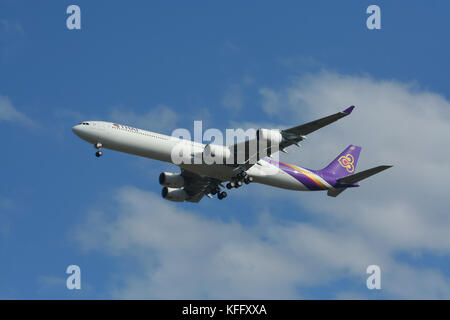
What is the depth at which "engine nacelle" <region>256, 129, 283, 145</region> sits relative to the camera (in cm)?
6119

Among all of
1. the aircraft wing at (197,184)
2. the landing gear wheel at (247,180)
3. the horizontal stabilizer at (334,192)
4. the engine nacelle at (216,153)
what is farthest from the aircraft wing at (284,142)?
the horizontal stabilizer at (334,192)

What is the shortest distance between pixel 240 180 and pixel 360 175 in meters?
11.5

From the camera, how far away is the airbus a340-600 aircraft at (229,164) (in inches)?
2373

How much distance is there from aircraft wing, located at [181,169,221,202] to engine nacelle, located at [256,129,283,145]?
34.4 feet

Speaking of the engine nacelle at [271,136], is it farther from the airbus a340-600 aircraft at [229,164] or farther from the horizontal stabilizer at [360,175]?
the horizontal stabilizer at [360,175]

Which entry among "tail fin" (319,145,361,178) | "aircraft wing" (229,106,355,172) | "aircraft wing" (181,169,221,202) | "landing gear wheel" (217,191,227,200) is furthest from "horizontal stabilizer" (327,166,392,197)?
"aircraft wing" (181,169,221,202)

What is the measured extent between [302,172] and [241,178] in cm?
674

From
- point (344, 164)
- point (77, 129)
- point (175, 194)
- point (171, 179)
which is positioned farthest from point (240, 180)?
point (77, 129)

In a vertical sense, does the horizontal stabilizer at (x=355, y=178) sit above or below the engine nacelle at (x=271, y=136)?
below

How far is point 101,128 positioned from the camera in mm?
60250

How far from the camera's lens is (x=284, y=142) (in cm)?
6162

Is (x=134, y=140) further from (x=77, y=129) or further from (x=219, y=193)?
(x=219, y=193)

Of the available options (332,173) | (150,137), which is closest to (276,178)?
(332,173)

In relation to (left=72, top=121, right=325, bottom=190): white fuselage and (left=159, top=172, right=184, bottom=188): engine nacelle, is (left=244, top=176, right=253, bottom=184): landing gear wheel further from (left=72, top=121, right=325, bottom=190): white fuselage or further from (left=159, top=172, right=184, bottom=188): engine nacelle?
(left=159, top=172, right=184, bottom=188): engine nacelle
